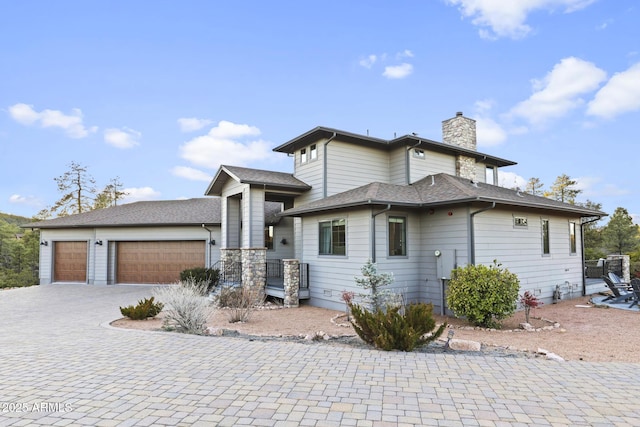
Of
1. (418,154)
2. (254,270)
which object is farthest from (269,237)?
(418,154)

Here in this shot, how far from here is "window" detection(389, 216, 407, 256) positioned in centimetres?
1016

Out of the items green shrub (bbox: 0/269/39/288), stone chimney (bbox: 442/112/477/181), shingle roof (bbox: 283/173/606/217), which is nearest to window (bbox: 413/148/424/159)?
shingle roof (bbox: 283/173/606/217)

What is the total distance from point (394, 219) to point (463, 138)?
22.4 ft

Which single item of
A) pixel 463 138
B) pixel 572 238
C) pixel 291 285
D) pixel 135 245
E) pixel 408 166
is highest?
pixel 463 138

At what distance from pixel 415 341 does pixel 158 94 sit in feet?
52.6

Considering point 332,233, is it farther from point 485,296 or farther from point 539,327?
point 539,327

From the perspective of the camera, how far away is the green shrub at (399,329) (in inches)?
228

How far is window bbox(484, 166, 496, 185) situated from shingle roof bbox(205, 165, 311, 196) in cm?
875

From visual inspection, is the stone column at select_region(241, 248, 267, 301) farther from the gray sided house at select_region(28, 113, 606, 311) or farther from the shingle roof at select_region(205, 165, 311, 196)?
the shingle roof at select_region(205, 165, 311, 196)

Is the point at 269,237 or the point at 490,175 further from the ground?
the point at 490,175

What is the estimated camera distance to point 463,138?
14828mm

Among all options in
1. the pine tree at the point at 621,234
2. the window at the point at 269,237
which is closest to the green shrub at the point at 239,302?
the window at the point at 269,237

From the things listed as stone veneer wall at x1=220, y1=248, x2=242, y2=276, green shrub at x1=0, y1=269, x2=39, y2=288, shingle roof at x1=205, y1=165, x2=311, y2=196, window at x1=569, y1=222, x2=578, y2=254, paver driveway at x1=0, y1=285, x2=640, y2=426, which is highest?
shingle roof at x1=205, y1=165, x2=311, y2=196

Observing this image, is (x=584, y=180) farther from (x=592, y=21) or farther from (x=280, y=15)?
(x=280, y=15)
